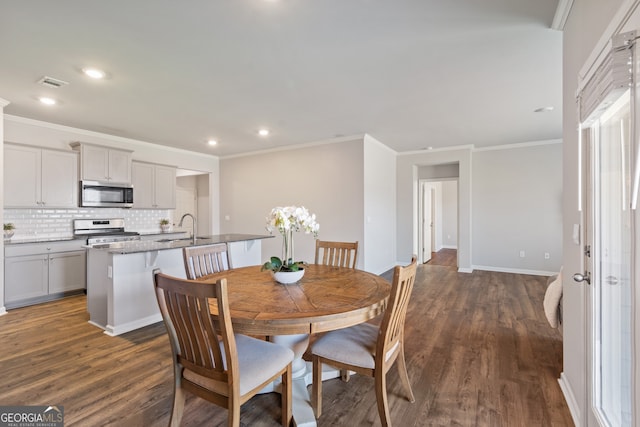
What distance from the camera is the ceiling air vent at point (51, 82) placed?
2824 mm

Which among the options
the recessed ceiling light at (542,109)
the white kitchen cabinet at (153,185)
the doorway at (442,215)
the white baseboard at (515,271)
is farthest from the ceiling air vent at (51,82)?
the doorway at (442,215)

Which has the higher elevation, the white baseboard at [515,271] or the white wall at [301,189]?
the white wall at [301,189]

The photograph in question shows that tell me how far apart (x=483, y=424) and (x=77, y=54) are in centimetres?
385

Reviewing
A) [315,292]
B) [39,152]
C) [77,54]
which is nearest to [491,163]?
[315,292]

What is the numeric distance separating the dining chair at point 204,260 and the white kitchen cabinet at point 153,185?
342 centimetres

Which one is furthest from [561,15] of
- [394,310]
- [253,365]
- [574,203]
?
[253,365]

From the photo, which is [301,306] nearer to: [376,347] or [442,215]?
[376,347]

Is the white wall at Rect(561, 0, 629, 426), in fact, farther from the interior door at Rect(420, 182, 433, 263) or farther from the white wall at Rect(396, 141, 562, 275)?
the interior door at Rect(420, 182, 433, 263)

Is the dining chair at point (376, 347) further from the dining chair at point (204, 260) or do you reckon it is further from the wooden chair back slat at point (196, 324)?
the dining chair at point (204, 260)

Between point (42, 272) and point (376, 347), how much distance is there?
15.0 feet

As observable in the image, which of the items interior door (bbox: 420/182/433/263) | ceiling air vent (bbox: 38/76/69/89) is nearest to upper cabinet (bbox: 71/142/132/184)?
ceiling air vent (bbox: 38/76/69/89)

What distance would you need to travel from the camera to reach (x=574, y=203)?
182cm

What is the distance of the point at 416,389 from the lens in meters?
2.07

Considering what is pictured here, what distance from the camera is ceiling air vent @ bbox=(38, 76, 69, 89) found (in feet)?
9.27
